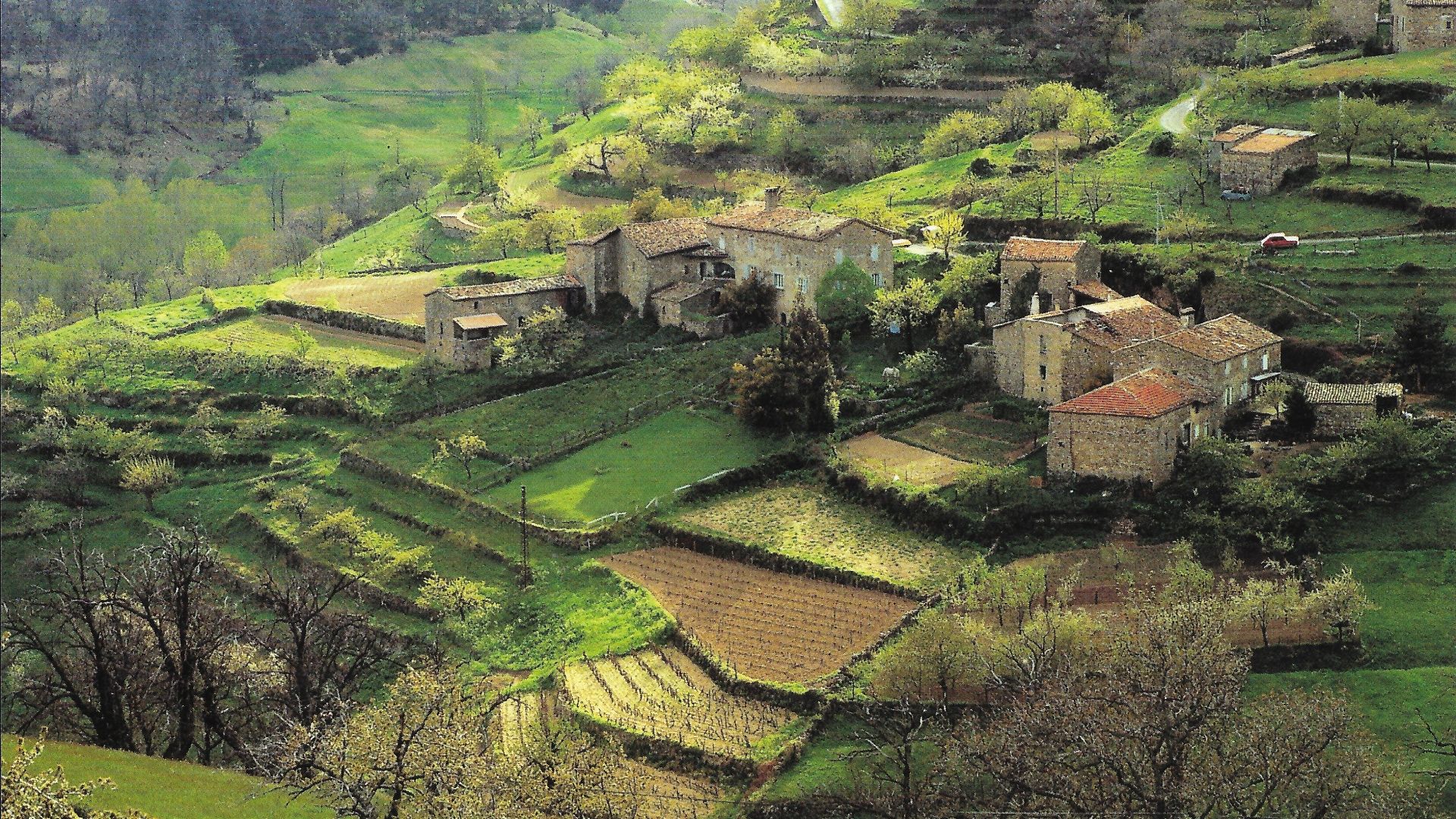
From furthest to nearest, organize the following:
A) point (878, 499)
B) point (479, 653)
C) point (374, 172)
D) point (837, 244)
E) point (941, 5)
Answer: point (374, 172) < point (941, 5) < point (837, 244) < point (878, 499) < point (479, 653)

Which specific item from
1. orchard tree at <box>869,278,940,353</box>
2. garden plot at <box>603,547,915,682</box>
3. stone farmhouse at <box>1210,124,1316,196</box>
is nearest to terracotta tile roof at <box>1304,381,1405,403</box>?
garden plot at <box>603,547,915,682</box>

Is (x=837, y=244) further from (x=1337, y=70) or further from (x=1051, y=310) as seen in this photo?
(x=1337, y=70)

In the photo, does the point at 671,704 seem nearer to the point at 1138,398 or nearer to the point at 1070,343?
the point at 1138,398

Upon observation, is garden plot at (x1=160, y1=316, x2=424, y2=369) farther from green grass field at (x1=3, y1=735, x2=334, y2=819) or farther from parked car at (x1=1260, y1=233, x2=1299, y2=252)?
green grass field at (x1=3, y1=735, x2=334, y2=819)

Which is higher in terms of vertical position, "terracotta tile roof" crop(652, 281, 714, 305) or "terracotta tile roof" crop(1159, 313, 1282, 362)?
"terracotta tile roof" crop(1159, 313, 1282, 362)

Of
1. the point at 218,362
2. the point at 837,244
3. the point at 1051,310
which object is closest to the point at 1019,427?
the point at 1051,310

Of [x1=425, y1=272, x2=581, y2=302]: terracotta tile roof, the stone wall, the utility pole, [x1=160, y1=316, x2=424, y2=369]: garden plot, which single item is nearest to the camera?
the stone wall
